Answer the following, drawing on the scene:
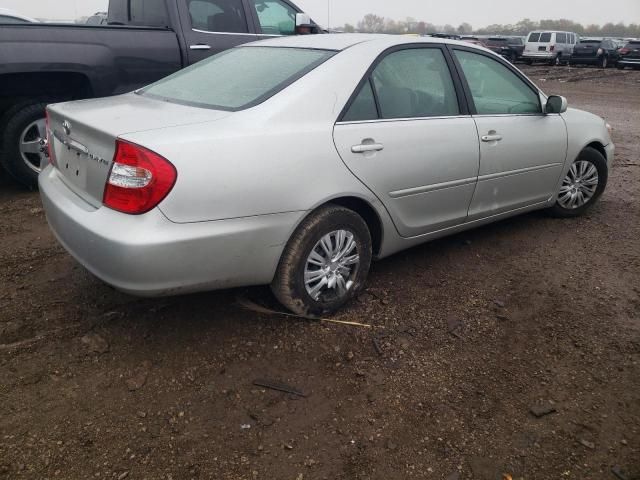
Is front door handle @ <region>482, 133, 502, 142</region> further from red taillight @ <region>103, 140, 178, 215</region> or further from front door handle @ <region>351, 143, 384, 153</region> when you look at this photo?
red taillight @ <region>103, 140, 178, 215</region>

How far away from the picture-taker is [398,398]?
250cm

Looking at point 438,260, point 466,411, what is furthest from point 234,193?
point 438,260

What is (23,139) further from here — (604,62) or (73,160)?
(604,62)

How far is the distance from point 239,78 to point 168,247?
4.10 feet

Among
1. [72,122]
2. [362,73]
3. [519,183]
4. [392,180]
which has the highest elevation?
[362,73]

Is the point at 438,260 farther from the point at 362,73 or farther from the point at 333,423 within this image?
the point at 333,423

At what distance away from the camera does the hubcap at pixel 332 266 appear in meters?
2.95

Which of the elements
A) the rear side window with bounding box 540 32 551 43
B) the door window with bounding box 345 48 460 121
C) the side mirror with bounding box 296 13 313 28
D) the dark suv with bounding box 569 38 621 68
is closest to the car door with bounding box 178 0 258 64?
the side mirror with bounding box 296 13 313 28

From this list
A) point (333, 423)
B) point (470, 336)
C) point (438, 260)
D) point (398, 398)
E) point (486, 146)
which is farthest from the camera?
point (438, 260)

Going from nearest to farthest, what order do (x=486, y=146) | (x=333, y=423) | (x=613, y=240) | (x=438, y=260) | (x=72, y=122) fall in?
(x=333, y=423) < (x=72, y=122) < (x=486, y=146) < (x=438, y=260) < (x=613, y=240)

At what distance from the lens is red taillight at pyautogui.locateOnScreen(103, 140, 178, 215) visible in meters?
2.32

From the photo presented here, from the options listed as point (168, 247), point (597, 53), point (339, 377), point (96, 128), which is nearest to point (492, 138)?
point (339, 377)

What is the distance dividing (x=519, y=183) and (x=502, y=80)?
78cm

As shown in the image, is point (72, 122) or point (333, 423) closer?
point (333, 423)
